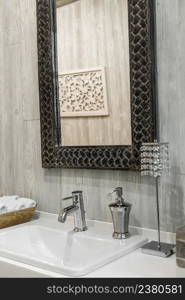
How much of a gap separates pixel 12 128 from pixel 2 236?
609mm

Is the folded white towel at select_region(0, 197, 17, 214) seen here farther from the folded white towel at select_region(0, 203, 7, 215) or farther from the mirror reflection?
the mirror reflection

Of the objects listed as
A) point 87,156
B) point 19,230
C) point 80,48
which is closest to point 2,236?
point 19,230

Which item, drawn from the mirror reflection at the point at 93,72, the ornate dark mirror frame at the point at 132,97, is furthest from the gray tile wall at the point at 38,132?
the mirror reflection at the point at 93,72

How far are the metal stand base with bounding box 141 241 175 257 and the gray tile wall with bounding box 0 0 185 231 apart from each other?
4.1 inches

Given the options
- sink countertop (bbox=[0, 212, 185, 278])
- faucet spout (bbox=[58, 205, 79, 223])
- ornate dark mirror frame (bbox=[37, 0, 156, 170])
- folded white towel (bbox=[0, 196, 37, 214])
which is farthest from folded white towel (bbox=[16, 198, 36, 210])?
sink countertop (bbox=[0, 212, 185, 278])

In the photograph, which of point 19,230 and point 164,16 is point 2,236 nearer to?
point 19,230

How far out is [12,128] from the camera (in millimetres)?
1842

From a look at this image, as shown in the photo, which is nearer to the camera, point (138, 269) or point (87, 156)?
point (138, 269)

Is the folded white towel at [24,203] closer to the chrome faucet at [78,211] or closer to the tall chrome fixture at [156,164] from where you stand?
the chrome faucet at [78,211]

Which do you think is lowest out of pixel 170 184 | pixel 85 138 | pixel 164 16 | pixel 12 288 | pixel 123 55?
pixel 12 288

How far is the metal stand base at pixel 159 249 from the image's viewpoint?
1.17 meters

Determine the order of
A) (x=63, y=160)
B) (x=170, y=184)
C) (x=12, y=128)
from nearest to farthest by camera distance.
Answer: (x=170, y=184)
(x=63, y=160)
(x=12, y=128)

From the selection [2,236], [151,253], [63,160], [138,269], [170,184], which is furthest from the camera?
[63,160]

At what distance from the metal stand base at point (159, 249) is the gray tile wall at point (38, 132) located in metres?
0.10
